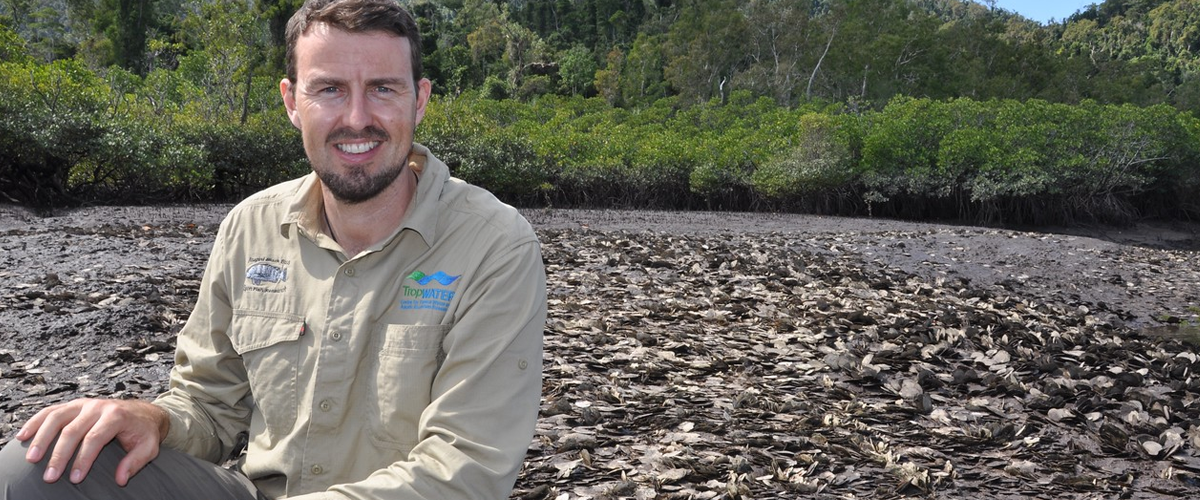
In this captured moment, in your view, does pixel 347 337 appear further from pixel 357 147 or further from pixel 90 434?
pixel 90 434

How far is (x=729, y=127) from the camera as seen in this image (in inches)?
1657

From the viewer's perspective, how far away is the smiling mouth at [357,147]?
2.20 m

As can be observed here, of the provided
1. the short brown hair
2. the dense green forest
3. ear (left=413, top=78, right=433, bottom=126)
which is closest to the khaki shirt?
ear (left=413, top=78, right=433, bottom=126)

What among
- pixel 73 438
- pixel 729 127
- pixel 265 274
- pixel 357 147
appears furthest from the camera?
pixel 729 127

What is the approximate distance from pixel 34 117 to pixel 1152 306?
69.1 feet

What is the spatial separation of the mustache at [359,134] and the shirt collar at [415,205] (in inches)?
4.4

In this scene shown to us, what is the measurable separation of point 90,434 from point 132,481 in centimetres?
16

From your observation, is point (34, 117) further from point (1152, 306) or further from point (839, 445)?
point (1152, 306)

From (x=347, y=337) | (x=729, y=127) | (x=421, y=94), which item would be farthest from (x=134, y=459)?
(x=729, y=127)

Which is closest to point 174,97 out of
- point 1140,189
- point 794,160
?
point 794,160

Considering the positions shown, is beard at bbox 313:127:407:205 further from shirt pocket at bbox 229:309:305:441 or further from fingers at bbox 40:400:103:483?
fingers at bbox 40:400:103:483

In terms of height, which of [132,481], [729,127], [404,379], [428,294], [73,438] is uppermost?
[729,127]

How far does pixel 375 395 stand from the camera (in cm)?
215

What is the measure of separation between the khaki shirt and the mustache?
0.16 meters
